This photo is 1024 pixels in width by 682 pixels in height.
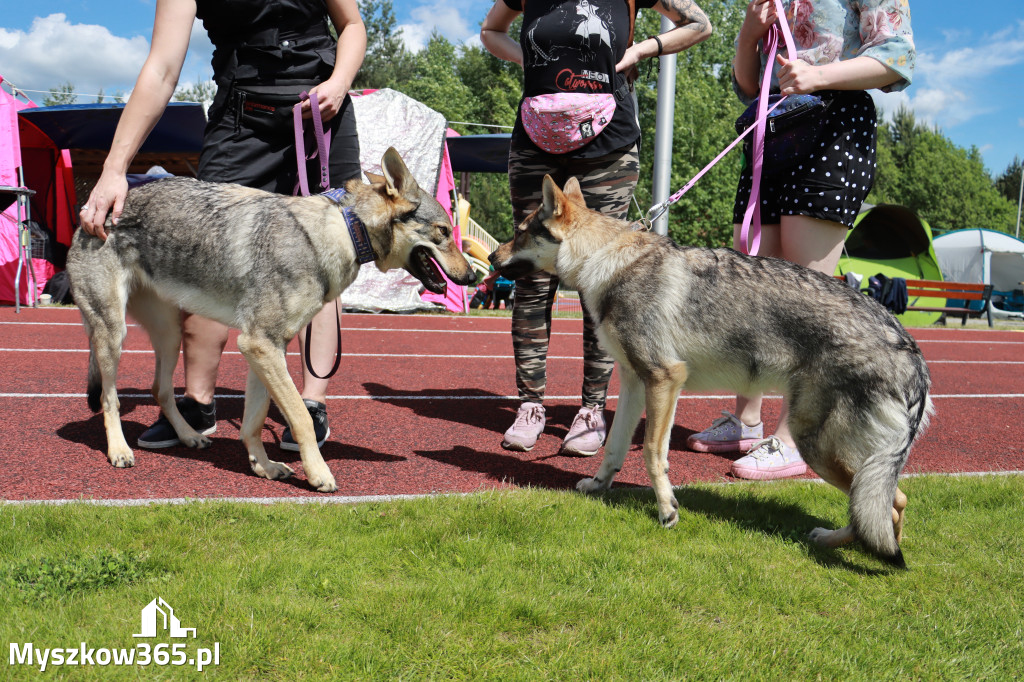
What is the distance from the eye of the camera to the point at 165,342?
436 cm

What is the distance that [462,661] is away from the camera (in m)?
2.14

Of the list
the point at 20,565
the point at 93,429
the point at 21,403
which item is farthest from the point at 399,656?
the point at 21,403

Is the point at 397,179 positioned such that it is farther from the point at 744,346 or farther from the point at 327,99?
the point at 744,346

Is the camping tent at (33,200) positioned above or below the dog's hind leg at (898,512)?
above

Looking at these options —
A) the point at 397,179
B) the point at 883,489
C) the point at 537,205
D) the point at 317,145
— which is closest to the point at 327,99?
the point at 317,145

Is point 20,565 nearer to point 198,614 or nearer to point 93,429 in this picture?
point 198,614

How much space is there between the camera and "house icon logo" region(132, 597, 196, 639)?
7.19ft

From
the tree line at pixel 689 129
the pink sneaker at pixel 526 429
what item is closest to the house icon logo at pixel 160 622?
the pink sneaker at pixel 526 429

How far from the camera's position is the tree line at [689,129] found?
3381 cm

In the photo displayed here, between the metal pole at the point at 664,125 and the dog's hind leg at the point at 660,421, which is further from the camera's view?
the metal pole at the point at 664,125

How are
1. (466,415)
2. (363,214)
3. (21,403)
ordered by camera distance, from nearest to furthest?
(363,214) < (21,403) < (466,415)

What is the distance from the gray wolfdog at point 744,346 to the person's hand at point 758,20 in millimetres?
1426

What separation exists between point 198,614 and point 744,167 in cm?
388

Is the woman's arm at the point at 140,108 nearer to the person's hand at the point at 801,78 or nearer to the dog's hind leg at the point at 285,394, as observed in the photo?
the dog's hind leg at the point at 285,394
